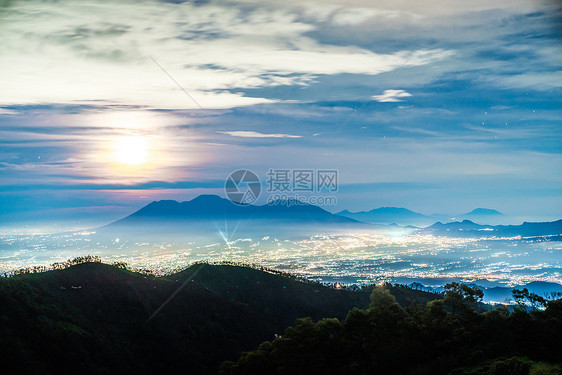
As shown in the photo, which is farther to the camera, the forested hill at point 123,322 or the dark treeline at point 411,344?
the forested hill at point 123,322

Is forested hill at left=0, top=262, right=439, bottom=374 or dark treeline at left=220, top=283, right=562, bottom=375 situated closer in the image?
dark treeline at left=220, top=283, right=562, bottom=375

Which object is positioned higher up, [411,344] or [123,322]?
[411,344]

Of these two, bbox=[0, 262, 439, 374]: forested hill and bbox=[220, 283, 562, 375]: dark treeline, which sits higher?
bbox=[220, 283, 562, 375]: dark treeline

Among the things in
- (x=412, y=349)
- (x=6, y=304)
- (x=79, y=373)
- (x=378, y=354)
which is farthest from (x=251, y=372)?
(x=6, y=304)

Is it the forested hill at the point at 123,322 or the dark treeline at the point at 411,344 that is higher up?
the dark treeline at the point at 411,344

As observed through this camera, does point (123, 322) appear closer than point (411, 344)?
No
